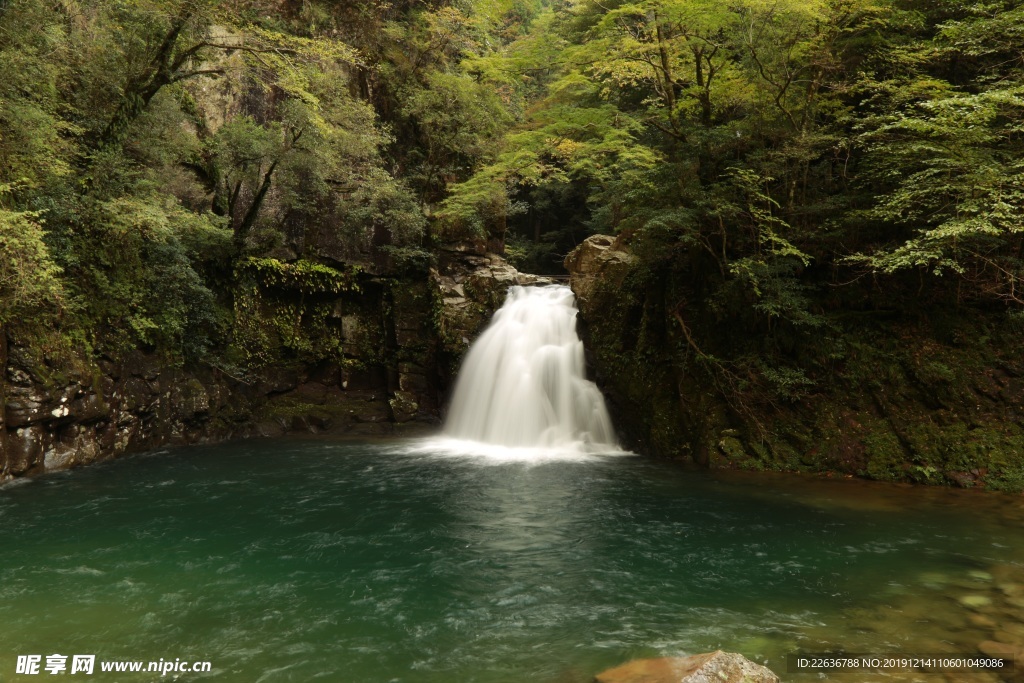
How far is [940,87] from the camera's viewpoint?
33.0 feet

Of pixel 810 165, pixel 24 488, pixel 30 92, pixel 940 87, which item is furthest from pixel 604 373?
pixel 30 92

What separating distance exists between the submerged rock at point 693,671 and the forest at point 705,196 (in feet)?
23.9

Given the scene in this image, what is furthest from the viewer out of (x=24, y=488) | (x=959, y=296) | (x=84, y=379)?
(x=84, y=379)

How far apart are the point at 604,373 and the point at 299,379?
8.85 m

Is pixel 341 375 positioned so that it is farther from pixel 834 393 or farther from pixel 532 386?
pixel 834 393

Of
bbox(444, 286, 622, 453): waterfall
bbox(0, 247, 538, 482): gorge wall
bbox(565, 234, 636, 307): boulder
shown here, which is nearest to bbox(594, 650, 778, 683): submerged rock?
bbox(444, 286, 622, 453): waterfall

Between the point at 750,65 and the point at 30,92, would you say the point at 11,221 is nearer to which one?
the point at 30,92

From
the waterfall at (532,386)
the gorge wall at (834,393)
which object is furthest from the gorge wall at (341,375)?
the gorge wall at (834,393)

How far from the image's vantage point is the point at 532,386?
1530cm

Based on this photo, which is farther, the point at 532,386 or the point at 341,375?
the point at 341,375

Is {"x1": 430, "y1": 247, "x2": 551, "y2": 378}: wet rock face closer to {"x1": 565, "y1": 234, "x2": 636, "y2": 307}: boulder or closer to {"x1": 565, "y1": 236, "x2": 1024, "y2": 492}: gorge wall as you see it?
{"x1": 565, "y1": 234, "x2": 636, "y2": 307}: boulder

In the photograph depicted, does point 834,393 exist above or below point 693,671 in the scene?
above

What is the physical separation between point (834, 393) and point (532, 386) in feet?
22.8

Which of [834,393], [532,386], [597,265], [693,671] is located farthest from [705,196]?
[693,671]
